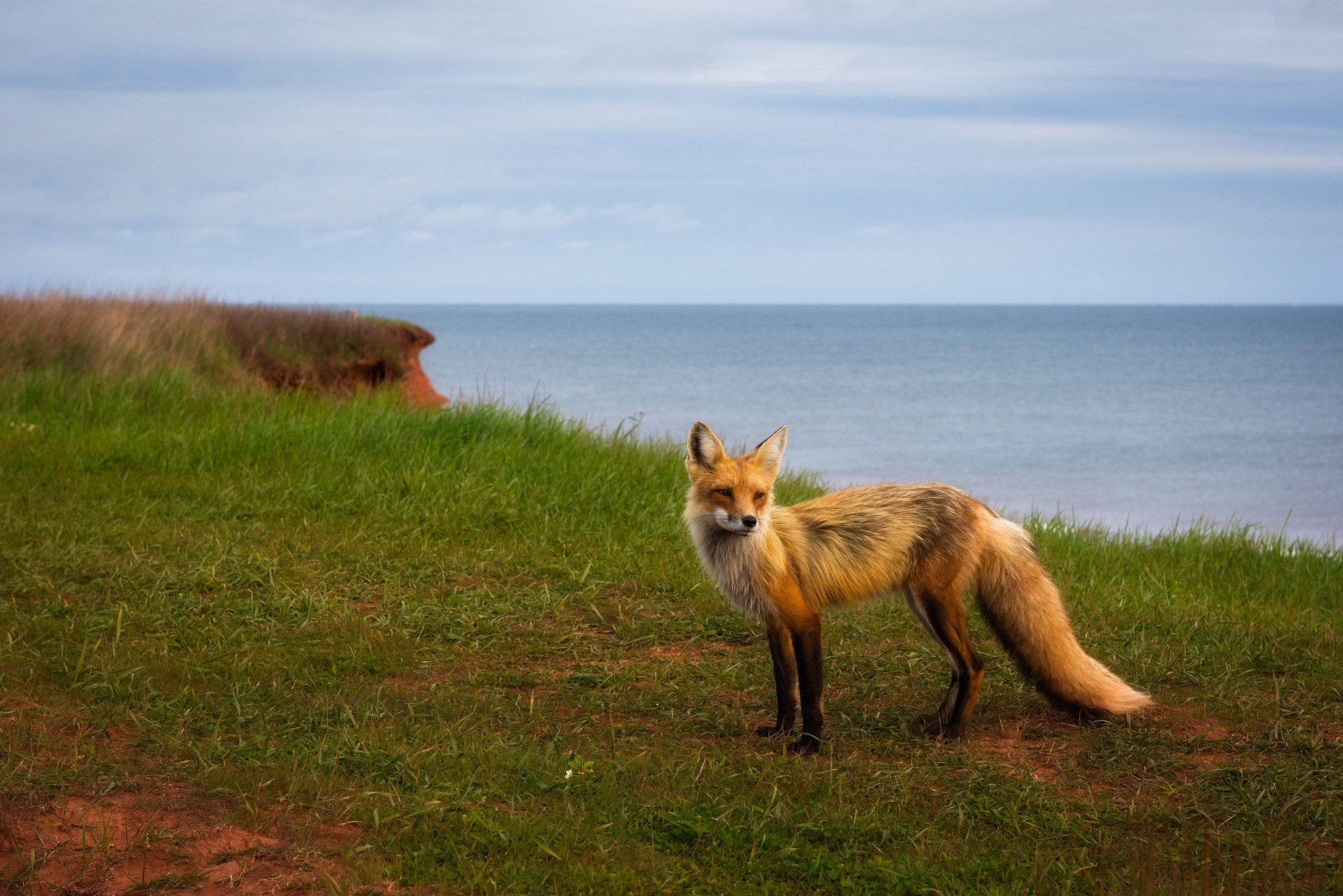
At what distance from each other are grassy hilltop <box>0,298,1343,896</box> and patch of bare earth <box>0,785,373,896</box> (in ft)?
0.04

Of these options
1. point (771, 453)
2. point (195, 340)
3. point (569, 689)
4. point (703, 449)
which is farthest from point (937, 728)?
point (195, 340)

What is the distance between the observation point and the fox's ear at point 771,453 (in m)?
4.24

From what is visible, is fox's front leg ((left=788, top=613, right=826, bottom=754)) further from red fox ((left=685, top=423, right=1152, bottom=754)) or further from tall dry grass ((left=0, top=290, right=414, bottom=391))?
tall dry grass ((left=0, top=290, right=414, bottom=391))

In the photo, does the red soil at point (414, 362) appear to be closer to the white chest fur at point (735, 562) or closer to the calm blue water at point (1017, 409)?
the calm blue water at point (1017, 409)

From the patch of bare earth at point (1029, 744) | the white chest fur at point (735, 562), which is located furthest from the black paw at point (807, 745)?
the patch of bare earth at point (1029, 744)

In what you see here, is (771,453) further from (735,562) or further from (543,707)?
(543,707)

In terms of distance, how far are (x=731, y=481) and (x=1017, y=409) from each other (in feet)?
105

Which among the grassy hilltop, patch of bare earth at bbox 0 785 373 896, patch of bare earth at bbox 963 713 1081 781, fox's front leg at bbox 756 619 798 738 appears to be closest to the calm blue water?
the grassy hilltop

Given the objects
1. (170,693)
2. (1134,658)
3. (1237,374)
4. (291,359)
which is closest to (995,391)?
(1237,374)

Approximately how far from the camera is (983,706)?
4.87 metres

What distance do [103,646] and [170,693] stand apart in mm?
871

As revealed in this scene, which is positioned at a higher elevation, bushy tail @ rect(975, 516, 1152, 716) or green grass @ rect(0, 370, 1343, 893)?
bushy tail @ rect(975, 516, 1152, 716)

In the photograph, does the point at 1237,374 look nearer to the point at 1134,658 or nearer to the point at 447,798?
the point at 1134,658

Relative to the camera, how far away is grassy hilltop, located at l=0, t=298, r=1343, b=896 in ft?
10.9
